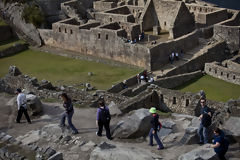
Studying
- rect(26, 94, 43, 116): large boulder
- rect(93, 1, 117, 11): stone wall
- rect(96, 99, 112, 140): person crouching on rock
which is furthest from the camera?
rect(93, 1, 117, 11): stone wall

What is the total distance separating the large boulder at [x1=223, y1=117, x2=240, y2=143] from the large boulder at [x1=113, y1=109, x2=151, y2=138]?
2853 mm

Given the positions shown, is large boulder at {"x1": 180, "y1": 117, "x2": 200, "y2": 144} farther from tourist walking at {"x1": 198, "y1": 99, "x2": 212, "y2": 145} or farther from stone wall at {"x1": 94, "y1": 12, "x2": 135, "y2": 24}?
stone wall at {"x1": 94, "y1": 12, "x2": 135, "y2": 24}

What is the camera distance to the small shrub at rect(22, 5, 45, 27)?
40906mm

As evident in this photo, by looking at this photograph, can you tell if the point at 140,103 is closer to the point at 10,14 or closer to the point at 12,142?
the point at 12,142

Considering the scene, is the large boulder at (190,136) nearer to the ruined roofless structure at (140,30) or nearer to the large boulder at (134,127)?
the large boulder at (134,127)

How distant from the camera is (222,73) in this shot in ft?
102

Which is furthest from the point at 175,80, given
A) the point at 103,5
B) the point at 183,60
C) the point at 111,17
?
the point at 103,5

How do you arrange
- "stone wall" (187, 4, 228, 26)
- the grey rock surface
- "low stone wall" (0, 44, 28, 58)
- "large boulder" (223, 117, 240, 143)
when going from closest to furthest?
1. the grey rock surface
2. "large boulder" (223, 117, 240, 143)
3. "low stone wall" (0, 44, 28, 58)
4. "stone wall" (187, 4, 228, 26)

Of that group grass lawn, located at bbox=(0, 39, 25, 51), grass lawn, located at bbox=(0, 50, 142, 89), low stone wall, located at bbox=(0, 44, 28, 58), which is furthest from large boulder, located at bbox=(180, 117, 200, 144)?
grass lawn, located at bbox=(0, 39, 25, 51)

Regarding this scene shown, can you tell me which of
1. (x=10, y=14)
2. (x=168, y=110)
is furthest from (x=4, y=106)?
(x=10, y=14)

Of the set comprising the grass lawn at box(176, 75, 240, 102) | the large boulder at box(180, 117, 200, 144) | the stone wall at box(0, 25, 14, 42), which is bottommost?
the grass lawn at box(176, 75, 240, 102)

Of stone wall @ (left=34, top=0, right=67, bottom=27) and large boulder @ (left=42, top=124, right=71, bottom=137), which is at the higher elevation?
stone wall @ (left=34, top=0, right=67, bottom=27)

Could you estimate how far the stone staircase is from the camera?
1250 inches

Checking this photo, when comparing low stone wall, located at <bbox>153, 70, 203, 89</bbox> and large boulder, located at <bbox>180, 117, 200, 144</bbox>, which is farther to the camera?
low stone wall, located at <bbox>153, 70, 203, 89</bbox>
